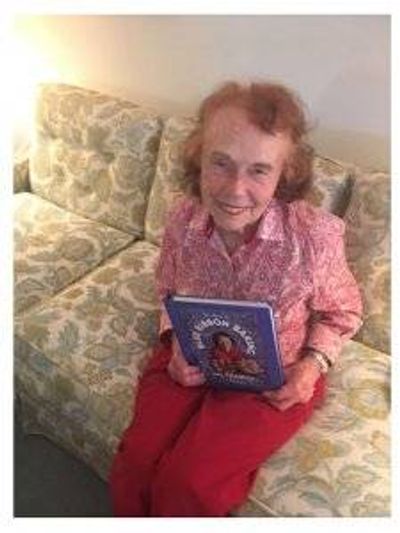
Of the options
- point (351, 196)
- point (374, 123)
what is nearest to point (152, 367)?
point (351, 196)

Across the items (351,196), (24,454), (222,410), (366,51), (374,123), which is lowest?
(24,454)

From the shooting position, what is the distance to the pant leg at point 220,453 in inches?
36.2

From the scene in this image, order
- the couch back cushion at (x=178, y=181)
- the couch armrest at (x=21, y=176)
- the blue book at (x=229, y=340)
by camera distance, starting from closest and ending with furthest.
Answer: the blue book at (x=229, y=340) < the couch back cushion at (x=178, y=181) < the couch armrest at (x=21, y=176)

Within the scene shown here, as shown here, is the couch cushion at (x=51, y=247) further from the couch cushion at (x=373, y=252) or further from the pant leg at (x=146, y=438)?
the couch cushion at (x=373, y=252)

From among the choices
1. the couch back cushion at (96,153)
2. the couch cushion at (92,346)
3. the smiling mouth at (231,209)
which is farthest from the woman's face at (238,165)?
the couch back cushion at (96,153)

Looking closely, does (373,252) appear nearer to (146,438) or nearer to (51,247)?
(146,438)

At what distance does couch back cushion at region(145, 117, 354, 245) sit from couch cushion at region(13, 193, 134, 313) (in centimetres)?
13

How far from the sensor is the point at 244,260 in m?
1.04

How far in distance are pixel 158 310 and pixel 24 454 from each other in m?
0.45

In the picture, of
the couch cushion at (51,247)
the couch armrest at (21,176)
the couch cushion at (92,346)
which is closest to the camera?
the couch cushion at (92,346)

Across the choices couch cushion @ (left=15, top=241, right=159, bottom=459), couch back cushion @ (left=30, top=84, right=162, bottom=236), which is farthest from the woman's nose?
couch back cushion @ (left=30, top=84, right=162, bottom=236)

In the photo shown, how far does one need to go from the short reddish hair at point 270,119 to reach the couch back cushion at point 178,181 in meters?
0.12

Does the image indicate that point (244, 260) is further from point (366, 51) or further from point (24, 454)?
point (24, 454)
